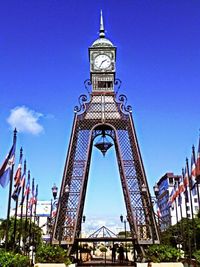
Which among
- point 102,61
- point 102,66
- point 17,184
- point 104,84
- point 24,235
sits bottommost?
point 24,235

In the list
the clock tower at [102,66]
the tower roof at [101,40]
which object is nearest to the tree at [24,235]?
the clock tower at [102,66]

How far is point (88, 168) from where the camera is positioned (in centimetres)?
3672

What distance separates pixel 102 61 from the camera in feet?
130

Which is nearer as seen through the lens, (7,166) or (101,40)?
(7,166)

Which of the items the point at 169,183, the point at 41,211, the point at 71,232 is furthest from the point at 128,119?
the point at 169,183

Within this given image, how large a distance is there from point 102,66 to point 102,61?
624 millimetres

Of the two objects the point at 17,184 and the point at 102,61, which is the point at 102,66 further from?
the point at 17,184

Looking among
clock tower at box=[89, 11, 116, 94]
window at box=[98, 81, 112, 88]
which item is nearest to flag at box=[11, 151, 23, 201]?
clock tower at box=[89, 11, 116, 94]

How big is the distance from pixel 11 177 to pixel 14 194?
6.11 ft

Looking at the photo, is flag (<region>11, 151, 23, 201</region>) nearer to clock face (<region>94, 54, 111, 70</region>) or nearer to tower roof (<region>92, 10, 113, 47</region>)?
clock face (<region>94, 54, 111, 70</region>)

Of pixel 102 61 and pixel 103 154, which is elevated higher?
pixel 102 61

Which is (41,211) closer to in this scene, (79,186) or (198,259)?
(79,186)

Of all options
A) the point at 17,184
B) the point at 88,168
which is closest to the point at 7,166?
the point at 17,184

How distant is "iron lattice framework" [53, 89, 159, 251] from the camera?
103ft
